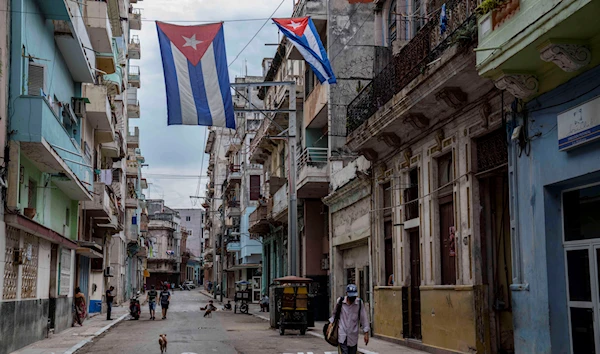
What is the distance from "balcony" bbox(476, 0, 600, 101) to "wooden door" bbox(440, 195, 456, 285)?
15.6 feet

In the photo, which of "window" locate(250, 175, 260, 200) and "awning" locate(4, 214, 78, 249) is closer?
"awning" locate(4, 214, 78, 249)

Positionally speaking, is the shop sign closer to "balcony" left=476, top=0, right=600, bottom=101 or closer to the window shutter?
"balcony" left=476, top=0, right=600, bottom=101

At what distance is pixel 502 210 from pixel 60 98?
47.4ft

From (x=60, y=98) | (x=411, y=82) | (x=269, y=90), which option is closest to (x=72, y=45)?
(x=60, y=98)

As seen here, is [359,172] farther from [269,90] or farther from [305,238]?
[269,90]

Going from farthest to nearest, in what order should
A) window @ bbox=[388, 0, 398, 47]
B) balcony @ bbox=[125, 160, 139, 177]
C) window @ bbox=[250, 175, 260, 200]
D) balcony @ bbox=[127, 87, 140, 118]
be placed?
balcony @ bbox=[125, 160, 139, 177] → balcony @ bbox=[127, 87, 140, 118] → window @ bbox=[250, 175, 260, 200] → window @ bbox=[388, 0, 398, 47]

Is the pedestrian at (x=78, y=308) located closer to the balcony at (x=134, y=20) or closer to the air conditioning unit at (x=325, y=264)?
the air conditioning unit at (x=325, y=264)

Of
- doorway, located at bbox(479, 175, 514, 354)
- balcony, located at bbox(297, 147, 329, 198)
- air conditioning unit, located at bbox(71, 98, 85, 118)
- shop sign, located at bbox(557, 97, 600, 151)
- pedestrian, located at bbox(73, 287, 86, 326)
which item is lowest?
pedestrian, located at bbox(73, 287, 86, 326)

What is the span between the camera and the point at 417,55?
16.7 m

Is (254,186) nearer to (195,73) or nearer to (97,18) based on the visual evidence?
(97,18)

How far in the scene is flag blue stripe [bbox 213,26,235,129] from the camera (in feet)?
63.2

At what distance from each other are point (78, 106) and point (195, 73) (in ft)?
28.0

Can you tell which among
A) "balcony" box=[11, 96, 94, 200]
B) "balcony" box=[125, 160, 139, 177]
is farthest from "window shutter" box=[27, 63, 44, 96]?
"balcony" box=[125, 160, 139, 177]

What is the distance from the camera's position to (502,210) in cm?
1450
